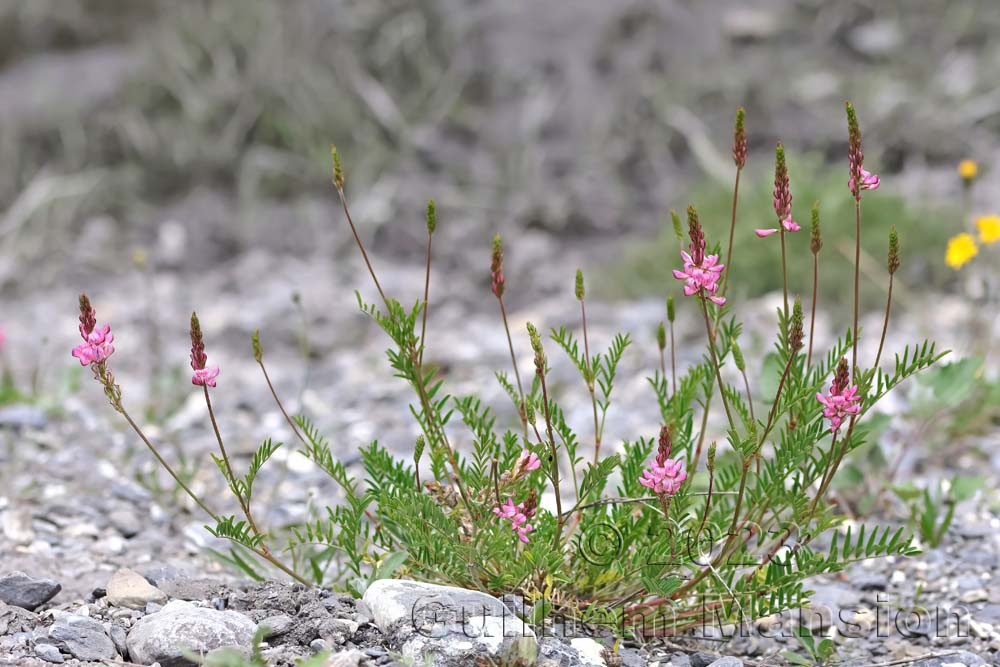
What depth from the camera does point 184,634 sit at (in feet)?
6.52

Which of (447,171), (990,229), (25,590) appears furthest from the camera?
(447,171)

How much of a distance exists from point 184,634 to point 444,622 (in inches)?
18.4

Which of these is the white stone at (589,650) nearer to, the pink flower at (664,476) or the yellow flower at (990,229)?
the pink flower at (664,476)

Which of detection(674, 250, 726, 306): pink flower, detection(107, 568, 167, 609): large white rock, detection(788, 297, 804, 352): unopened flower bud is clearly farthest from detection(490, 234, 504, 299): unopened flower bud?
detection(107, 568, 167, 609): large white rock

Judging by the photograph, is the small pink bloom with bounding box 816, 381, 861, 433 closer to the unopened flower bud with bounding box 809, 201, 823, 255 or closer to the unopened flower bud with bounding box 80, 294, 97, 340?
the unopened flower bud with bounding box 809, 201, 823, 255

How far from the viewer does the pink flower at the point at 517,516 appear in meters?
2.13

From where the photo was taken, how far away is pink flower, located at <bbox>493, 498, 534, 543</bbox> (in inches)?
83.7

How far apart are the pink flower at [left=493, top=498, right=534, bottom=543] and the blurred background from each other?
182 cm

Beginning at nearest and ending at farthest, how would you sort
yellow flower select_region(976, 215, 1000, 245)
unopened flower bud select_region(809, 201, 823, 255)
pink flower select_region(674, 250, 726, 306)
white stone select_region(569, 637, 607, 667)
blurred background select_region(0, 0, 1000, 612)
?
unopened flower bud select_region(809, 201, 823, 255) < pink flower select_region(674, 250, 726, 306) < white stone select_region(569, 637, 607, 667) < yellow flower select_region(976, 215, 1000, 245) < blurred background select_region(0, 0, 1000, 612)

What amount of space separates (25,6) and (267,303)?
3.11 m

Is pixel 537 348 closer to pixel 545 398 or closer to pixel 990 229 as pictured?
pixel 545 398

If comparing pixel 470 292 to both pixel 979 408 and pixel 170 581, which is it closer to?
pixel 979 408

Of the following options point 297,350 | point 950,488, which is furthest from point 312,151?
point 950,488

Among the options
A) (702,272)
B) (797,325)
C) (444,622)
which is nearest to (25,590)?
(444,622)
